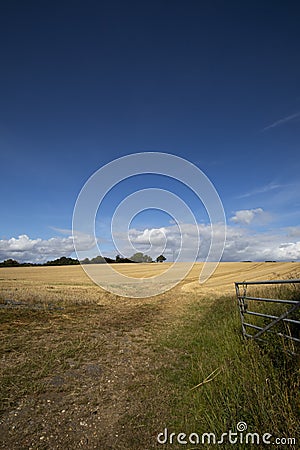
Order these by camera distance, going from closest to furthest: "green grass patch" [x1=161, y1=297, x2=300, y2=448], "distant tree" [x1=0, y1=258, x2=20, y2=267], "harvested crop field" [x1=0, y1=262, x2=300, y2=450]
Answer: "green grass patch" [x1=161, y1=297, x2=300, y2=448]
"harvested crop field" [x1=0, y1=262, x2=300, y2=450]
"distant tree" [x1=0, y1=258, x2=20, y2=267]

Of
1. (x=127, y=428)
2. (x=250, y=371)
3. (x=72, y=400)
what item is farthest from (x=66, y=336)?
(x=250, y=371)

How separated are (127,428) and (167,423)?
0.61 meters

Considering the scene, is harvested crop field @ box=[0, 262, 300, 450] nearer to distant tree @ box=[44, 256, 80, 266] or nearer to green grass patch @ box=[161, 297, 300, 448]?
green grass patch @ box=[161, 297, 300, 448]

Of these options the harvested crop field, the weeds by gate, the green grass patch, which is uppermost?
the weeds by gate

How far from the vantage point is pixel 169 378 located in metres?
5.38

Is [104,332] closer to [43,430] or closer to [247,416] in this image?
[43,430]

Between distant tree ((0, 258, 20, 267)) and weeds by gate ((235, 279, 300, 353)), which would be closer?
weeds by gate ((235, 279, 300, 353))

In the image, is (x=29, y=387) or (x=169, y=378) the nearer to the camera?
(x=29, y=387)
